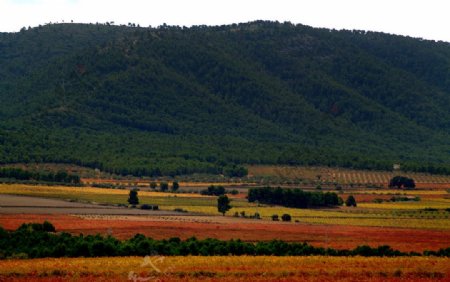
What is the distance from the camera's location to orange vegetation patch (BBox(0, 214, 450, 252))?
103m

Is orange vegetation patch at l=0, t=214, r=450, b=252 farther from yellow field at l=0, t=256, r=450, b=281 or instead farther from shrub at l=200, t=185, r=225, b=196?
shrub at l=200, t=185, r=225, b=196

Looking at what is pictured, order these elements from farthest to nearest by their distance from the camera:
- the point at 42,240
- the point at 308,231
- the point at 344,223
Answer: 1. the point at 344,223
2. the point at 308,231
3. the point at 42,240

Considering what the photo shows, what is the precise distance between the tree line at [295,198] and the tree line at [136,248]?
70.6 metres

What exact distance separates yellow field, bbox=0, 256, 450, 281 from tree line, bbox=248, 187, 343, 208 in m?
80.9

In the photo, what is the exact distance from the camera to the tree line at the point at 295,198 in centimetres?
16288

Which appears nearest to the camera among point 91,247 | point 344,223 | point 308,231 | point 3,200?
point 91,247

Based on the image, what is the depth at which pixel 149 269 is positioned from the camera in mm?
71188

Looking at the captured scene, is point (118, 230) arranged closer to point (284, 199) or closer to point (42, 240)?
point (42, 240)

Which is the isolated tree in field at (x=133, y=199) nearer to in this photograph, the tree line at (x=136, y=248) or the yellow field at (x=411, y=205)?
the yellow field at (x=411, y=205)

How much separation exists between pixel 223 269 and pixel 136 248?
44.0 feet

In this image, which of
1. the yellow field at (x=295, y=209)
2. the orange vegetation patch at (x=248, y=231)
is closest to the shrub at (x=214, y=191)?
the yellow field at (x=295, y=209)

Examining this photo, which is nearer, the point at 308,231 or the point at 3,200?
the point at 308,231

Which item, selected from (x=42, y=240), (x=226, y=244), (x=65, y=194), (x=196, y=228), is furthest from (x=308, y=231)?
(x=65, y=194)

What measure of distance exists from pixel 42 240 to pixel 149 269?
19.2m
